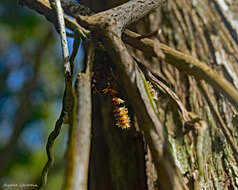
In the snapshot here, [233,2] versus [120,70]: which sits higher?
[233,2]

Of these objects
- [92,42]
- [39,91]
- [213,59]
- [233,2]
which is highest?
[39,91]

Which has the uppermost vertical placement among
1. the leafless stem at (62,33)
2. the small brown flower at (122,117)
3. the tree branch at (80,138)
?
the leafless stem at (62,33)

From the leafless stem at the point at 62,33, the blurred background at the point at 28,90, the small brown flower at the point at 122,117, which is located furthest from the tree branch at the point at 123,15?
the blurred background at the point at 28,90

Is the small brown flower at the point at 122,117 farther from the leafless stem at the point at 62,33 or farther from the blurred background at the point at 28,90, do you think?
the blurred background at the point at 28,90

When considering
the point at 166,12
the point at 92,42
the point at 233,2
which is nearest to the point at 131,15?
the point at 92,42

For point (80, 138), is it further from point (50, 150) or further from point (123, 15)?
point (123, 15)

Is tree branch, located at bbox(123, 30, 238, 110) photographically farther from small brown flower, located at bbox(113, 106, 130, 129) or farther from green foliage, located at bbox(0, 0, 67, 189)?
Answer: green foliage, located at bbox(0, 0, 67, 189)

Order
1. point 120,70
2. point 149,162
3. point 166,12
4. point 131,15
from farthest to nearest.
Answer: point 166,12
point 149,162
point 131,15
point 120,70

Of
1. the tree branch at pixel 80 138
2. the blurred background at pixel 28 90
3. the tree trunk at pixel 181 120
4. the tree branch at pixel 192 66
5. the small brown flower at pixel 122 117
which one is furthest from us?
the blurred background at pixel 28 90

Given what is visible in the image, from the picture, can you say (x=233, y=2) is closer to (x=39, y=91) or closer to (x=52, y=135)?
(x=52, y=135)

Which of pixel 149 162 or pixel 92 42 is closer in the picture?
pixel 92 42
